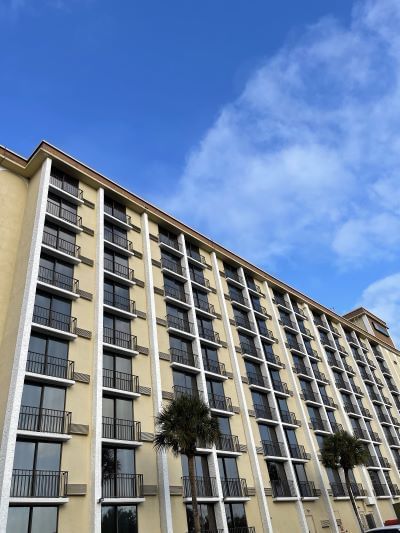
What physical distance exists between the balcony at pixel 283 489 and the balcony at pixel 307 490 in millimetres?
1282

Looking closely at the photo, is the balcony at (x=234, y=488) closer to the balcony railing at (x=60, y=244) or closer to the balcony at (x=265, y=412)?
the balcony at (x=265, y=412)

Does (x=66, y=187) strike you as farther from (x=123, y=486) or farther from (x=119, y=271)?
(x=123, y=486)

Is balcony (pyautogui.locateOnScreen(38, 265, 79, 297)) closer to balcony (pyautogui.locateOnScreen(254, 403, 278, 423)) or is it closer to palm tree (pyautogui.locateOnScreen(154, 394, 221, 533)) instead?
palm tree (pyautogui.locateOnScreen(154, 394, 221, 533))

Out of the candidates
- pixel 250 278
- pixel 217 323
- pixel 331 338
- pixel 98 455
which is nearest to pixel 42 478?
pixel 98 455

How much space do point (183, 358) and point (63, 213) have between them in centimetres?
1438

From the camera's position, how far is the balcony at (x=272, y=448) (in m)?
33.4

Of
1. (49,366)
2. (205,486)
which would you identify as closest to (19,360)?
(49,366)

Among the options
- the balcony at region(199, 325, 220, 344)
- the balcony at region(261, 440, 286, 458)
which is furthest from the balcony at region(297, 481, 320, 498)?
the balcony at region(199, 325, 220, 344)

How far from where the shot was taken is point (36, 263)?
26.8m

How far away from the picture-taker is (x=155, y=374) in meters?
29.0

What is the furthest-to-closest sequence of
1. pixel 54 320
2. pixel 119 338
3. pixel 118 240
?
pixel 118 240, pixel 119 338, pixel 54 320

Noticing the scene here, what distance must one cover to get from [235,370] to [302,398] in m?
9.62

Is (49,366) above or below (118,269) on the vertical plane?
below

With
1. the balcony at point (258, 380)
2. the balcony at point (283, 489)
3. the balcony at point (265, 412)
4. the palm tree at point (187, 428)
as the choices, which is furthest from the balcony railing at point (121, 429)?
the balcony at point (258, 380)
